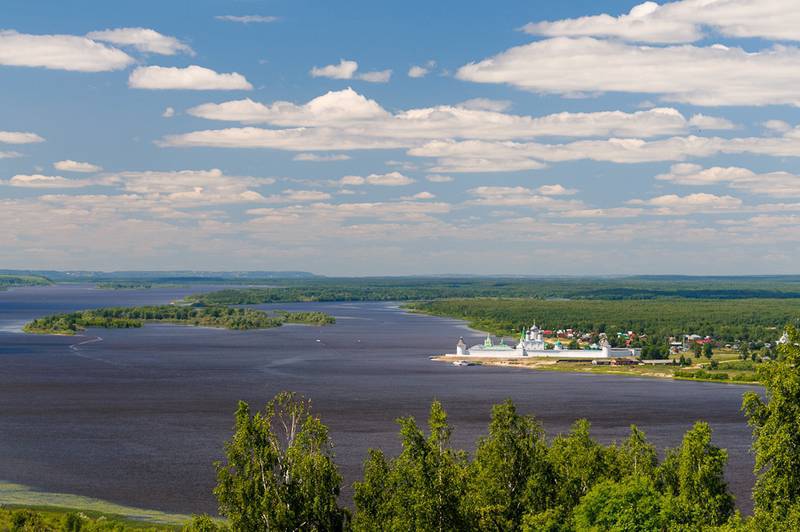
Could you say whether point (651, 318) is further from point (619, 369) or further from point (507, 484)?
point (507, 484)

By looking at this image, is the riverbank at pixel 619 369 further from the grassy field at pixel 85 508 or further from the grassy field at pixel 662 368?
the grassy field at pixel 85 508

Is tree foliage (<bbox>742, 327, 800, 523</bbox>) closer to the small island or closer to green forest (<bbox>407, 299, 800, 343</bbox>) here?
green forest (<bbox>407, 299, 800, 343</bbox>)

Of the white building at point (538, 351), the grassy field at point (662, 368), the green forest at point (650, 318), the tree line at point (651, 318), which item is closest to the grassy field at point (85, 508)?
the grassy field at point (662, 368)

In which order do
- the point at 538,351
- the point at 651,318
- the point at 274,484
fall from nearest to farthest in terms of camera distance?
the point at 274,484
the point at 538,351
the point at 651,318

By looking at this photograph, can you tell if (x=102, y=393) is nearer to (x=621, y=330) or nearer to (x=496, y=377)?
(x=496, y=377)

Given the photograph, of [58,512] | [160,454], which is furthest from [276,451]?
[160,454]

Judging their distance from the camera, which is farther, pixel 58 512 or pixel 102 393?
pixel 102 393

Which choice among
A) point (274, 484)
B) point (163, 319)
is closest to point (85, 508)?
point (274, 484)

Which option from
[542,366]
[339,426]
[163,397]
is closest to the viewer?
[339,426]
